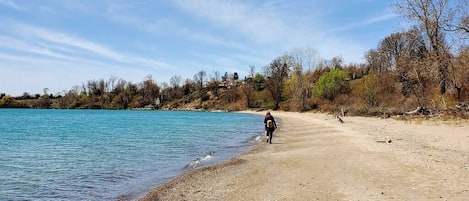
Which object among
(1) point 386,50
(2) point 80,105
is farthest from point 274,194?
(2) point 80,105

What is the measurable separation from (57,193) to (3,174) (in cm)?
528

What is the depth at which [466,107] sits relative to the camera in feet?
108

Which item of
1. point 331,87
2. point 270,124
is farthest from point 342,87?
point 270,124

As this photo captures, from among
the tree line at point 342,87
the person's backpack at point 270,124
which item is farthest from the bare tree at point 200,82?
the person's backpack at point 270,124

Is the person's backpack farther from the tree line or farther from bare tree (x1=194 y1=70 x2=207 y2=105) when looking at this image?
bare tree (x1=194 y1=70 x2=207 y2=105)

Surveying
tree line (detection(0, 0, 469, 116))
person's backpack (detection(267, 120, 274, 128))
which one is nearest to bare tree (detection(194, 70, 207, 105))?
tree line (detection(0, 0, 469, 116))

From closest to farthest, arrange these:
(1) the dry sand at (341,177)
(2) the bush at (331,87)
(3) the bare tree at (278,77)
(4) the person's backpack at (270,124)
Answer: (1) the dry sand at (341,177) < (4) the person's backpack at (270,124) < (2) the bush at (331,87) < (3) the bare tree at (278,77)

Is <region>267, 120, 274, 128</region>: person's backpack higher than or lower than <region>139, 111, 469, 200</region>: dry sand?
higher

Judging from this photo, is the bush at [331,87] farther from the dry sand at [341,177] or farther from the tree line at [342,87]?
the dry sand at [341,177]

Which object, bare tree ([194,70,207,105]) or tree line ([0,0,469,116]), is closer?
tree line ([0,0,469,116])

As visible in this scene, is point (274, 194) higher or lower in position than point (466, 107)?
lower

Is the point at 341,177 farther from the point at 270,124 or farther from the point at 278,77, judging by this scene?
the point at 278,77

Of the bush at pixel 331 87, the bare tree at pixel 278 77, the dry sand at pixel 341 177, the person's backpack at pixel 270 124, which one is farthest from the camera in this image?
the bare tree at pixel 278 77

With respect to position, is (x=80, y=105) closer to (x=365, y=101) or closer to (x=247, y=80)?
(x=247, y=80)
